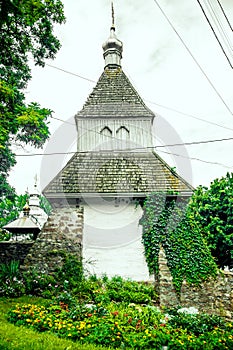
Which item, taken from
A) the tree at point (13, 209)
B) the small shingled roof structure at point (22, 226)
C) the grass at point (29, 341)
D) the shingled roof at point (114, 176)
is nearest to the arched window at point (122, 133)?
the shingled roof at point (114, 176)

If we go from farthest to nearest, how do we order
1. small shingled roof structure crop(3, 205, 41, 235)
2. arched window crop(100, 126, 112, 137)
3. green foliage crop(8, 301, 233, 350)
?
arched window crop(100, 126, 112, 137)
small shingled roof structure crop(3, 205, 41, 235)
green foliage crop(8, 301, 233, 350)

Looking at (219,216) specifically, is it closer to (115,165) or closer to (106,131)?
(115,165)

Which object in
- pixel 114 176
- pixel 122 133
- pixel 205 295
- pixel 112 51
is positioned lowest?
pixel 205 295

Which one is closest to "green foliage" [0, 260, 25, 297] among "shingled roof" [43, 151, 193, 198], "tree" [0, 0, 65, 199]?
"shingled roof" [43, 151, 193, 198]

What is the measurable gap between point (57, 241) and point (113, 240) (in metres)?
1.84

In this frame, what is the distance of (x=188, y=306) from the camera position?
10086 millimetres

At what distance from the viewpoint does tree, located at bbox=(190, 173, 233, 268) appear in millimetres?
15391

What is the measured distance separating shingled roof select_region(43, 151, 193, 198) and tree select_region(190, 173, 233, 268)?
2.88 metres

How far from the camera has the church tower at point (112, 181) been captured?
38.3 feet

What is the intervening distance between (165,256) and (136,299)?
1.81 m

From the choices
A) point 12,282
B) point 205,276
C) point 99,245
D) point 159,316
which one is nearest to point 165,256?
point 205,276

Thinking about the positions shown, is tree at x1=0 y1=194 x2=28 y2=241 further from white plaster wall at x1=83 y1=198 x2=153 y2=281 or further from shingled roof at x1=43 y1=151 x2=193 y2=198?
white plaster wall at x1=83 y1=198 x2=153 y2=281

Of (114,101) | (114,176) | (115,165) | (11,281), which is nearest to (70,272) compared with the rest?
(11,281)

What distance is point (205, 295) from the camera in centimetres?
1021
